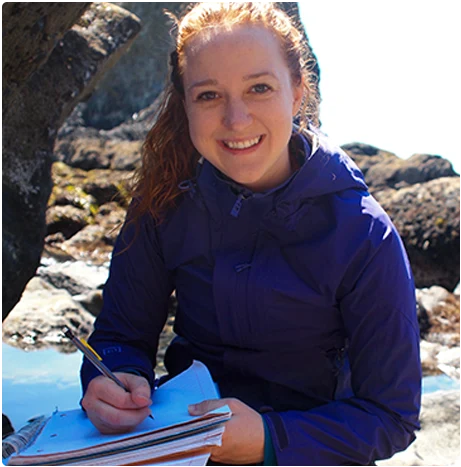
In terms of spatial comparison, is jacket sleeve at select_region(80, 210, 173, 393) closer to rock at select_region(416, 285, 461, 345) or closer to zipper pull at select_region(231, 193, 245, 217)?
zipper pull at select_region(231, 193, 245, 217)

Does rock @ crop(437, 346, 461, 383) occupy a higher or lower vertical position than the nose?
lower

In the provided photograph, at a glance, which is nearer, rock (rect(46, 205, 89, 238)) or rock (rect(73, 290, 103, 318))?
rock (rect(73, 290, 103, 318))

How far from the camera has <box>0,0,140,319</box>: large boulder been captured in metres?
3.17

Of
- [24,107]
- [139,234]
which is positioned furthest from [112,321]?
[24,107]

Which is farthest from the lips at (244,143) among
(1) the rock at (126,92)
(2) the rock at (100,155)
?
(1) the rock at (126,92)

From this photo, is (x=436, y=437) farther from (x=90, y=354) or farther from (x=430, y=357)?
(x=90, y=354)

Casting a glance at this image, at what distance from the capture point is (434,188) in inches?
351

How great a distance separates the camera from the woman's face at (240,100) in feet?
7.58

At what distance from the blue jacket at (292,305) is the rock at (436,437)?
1.17 m

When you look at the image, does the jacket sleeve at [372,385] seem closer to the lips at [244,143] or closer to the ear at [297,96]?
the lips at [244,143]

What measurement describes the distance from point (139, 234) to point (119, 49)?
89.6 inches

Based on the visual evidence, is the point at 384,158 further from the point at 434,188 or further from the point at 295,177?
the point at 295,177

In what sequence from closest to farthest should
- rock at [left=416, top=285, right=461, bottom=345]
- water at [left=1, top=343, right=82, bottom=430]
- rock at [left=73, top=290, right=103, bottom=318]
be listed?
water at [left=1, top=343, right=82, bottom=430]
rock at [left=73, top=290, right=103, bottom=318]
rock at [left=416, top=285, right=461, bottom=345]

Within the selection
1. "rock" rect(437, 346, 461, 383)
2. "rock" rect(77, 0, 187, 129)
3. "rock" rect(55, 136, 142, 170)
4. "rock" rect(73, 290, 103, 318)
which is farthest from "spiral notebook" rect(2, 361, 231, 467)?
"rock" rect(77, 0, 187, 129)
